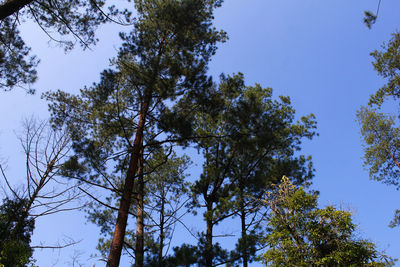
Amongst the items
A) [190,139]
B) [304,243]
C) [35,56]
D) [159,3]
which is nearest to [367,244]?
[304,243]

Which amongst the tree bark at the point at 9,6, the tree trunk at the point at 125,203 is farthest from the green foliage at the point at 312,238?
the tree bark at the point at 9,6

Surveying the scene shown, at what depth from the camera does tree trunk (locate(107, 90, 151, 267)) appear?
5.03m

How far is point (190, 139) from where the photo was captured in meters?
6.76

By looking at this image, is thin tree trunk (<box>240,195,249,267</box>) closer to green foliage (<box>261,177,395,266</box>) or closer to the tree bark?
green foliage (<box>261,177,395,266</box>)

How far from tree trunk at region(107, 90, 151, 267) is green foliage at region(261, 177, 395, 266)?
3.59 meters

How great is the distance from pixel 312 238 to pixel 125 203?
4.53 m

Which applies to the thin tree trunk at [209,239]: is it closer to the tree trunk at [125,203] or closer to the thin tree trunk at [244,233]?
the thin tree trunk at [244,233]

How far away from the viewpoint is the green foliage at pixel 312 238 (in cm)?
577

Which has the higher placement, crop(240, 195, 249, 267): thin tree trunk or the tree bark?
the tree bark

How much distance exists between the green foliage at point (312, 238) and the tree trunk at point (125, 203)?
3589 millimetres

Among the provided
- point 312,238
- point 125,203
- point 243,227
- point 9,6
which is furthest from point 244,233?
point 9,6

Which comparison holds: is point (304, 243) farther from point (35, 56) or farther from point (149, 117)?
point (35, 56)

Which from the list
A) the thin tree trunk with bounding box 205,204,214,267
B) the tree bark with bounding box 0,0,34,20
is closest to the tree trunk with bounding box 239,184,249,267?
the thin tree trunk with bounding box 205,204,214,267

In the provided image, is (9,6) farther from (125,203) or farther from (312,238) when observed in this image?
(312,238)
